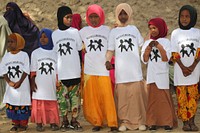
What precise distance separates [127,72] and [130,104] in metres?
0.47

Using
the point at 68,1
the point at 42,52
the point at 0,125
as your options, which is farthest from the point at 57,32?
the point at 68,1

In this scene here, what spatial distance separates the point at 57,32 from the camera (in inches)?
292

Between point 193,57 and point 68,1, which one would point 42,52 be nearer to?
point 193,57

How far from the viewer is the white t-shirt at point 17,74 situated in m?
7.42

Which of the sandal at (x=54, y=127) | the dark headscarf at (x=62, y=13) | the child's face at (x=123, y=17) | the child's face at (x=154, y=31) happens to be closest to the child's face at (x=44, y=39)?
the dark headscarf at (x=62, y=13)

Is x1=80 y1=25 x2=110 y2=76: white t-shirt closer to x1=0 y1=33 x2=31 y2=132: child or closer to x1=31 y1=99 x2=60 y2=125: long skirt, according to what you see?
x1=31 y1=99 x2=60 y2=125: long skirt

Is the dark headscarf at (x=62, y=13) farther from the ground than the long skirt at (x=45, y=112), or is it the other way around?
the dark headscarf at (x=62, y=13)

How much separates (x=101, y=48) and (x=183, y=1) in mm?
4002

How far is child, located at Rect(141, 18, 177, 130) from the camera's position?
7.21 m

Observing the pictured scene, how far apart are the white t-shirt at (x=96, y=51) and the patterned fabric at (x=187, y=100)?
3.65 ft

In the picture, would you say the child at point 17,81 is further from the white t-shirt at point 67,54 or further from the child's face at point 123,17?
the child's face at point 123,17

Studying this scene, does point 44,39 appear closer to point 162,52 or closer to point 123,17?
point 123,17

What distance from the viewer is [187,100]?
23.5 ft

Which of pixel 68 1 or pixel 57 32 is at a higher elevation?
pixel 68 1
